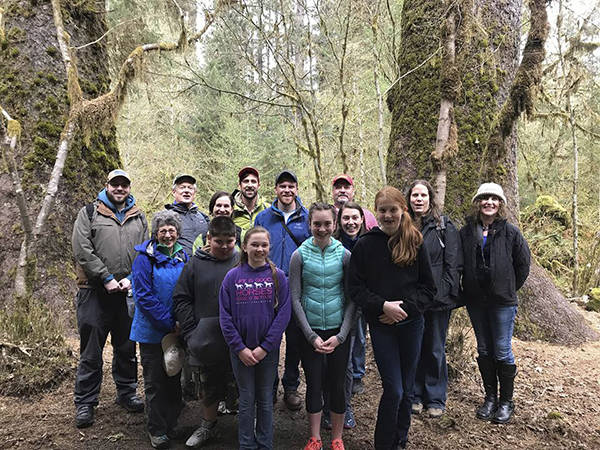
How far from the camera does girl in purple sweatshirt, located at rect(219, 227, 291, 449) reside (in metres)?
2.84

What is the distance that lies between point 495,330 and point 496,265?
0.60m

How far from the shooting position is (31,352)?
3.91m

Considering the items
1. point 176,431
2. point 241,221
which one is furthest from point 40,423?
point 241,221

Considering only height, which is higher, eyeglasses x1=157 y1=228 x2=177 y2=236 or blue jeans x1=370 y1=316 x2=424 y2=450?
eyeglasses x1=157 y1=228 x2=177 y2=236

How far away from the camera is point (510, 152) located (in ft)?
19.1

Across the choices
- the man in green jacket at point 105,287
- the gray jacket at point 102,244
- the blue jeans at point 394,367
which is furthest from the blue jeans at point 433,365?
the gray jacket at point 102,244

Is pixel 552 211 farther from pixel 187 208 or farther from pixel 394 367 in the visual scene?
pixel 187 208

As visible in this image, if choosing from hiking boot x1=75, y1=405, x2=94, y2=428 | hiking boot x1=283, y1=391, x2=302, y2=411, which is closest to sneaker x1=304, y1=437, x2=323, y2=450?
hiking boot x1=283, y1=391, x2=302, y2=411

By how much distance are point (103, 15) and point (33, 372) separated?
17.4 feet

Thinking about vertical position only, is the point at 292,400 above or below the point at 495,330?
below

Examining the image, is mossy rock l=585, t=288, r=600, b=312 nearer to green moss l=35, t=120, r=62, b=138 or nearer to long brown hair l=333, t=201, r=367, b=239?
long brown hair l=333, t=201, r=367, b=239

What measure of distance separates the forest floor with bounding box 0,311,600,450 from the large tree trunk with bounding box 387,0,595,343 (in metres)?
1.18

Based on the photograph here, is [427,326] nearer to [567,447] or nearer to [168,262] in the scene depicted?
[567,447]

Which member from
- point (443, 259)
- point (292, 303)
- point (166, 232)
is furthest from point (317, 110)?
point (292, 303)
